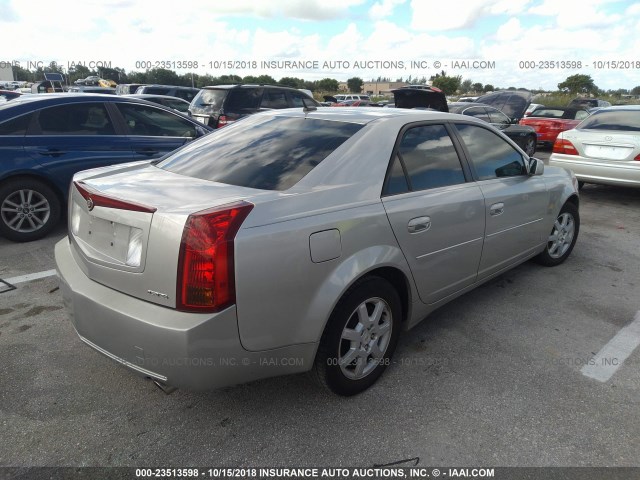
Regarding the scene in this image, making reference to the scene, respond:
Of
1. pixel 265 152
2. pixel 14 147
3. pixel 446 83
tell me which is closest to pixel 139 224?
pixel 265 152

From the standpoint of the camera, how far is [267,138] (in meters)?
2.86

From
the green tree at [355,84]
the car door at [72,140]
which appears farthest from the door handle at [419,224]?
the green tree at [355,84]

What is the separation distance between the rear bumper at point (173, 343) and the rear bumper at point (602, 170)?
6.61m

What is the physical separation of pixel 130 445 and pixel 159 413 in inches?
9.6

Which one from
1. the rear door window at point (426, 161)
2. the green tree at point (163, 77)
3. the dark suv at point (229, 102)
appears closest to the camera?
the rear door window at point (426, 161)

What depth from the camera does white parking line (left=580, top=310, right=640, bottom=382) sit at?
294 centimetres

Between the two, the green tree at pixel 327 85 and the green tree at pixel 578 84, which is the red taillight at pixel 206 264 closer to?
the green tree at pixel 578 84

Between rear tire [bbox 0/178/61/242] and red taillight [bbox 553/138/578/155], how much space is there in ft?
24.3

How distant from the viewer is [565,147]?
7.66 m

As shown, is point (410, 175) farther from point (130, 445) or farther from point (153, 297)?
point (130, 445)

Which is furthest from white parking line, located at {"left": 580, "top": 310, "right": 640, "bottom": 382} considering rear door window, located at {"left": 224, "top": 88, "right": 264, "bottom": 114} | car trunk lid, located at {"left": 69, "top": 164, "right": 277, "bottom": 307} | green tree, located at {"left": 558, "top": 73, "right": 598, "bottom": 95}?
green tree, located at {"left": 558, "top": 73, "right": 598, "bottom": 95}

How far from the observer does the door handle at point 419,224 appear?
2697 mm

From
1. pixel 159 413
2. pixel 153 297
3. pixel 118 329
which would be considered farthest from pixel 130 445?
pixel 153 297

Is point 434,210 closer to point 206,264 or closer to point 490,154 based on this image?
point 490,154
